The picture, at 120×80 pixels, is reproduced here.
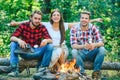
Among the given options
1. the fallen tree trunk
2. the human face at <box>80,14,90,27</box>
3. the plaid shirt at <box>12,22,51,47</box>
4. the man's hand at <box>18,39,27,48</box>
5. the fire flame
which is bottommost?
the fallen tree trunk

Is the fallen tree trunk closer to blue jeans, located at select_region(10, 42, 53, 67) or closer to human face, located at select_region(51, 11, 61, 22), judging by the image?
blue jeans, located at select_region(10, 42, 53, 67)

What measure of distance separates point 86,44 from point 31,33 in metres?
1.37

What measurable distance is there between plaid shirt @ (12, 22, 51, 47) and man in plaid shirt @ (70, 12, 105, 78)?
702 millimetres

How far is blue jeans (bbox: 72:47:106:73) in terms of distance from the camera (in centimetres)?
792

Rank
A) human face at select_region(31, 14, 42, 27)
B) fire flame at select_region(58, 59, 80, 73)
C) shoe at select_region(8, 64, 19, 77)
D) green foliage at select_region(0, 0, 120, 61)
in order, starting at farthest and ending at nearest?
green foliage at select_region(0, 0, 120, 61) < human face at select_region(31, 14, 42, 27) < shoe at select_region(8, 64, 19, 77) < fire flame at select_region(58, 59, 80, 73)

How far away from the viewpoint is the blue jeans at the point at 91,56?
792 cm

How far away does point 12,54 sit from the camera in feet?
25.6

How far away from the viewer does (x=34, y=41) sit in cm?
820

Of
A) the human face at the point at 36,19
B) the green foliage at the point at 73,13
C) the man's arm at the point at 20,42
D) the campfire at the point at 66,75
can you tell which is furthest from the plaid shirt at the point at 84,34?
the green foliage at the point at 73,13

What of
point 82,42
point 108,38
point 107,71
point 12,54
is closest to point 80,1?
point 108,38

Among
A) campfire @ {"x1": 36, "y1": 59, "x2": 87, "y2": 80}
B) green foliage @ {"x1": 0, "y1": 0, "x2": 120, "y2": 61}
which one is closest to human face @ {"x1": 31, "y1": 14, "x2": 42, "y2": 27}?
campfire @ {"x1": 36, "y1": 59, "x2": 87, "y2": 80}

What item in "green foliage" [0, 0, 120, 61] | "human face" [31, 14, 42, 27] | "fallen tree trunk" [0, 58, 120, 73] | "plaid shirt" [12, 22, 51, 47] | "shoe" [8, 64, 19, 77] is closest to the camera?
"shoe" [8, 64, 19, 77]

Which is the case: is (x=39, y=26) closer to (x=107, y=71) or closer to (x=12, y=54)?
(x=12, y=54)

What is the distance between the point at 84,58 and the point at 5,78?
1982 millimetres
